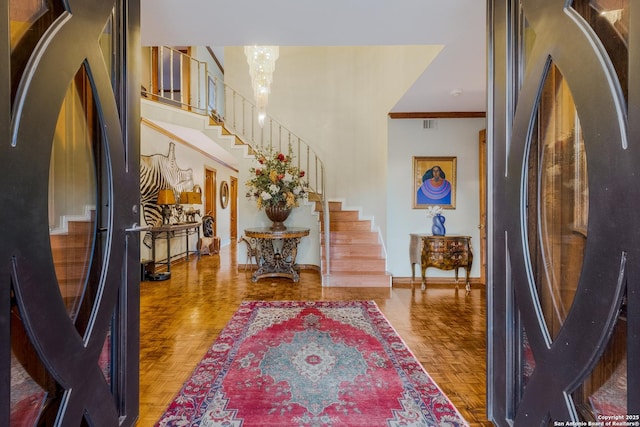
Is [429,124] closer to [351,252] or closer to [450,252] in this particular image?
[450,252]

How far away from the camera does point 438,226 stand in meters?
4.39

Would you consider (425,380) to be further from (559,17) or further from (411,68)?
(411,68)

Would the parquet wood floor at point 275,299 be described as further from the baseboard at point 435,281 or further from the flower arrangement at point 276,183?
the flower arrangement at point 276,183

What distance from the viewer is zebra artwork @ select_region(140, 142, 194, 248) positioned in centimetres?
517

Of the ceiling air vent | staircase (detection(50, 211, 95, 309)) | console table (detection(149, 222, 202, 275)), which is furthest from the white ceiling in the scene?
console table (detection(149, 222, 202, 275))

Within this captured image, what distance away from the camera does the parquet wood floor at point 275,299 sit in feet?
6.31

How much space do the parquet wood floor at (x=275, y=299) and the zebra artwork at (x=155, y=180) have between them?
106cm

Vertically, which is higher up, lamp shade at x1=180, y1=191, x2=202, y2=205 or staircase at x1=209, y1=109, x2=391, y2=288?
lamp shade at x1=180, y1=191, x2=202, y2=205

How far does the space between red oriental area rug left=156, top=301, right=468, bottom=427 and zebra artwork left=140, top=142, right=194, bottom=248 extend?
11.2 ft

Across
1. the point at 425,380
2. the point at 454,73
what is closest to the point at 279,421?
the point at 425,380

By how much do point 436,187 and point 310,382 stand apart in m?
3.52

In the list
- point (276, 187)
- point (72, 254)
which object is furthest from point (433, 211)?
point (72, 254)

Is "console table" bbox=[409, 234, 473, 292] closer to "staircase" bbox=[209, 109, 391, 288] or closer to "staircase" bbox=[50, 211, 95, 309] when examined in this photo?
"staircase" bbox=[209, 109, 391, 288]

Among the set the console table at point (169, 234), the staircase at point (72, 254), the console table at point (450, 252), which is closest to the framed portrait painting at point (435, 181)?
the console table at point (450, 252)
